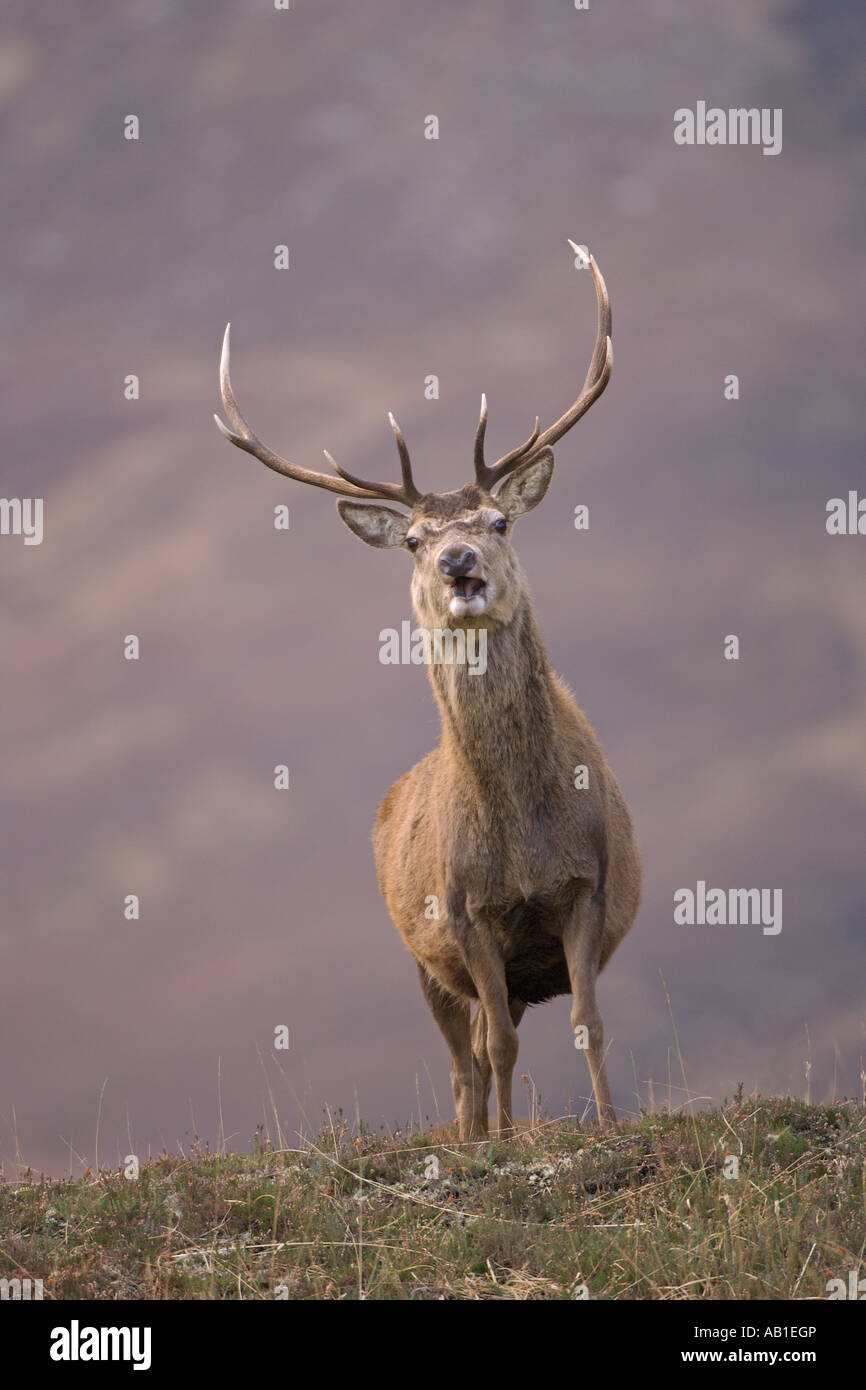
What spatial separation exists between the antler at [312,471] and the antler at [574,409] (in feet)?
1.65

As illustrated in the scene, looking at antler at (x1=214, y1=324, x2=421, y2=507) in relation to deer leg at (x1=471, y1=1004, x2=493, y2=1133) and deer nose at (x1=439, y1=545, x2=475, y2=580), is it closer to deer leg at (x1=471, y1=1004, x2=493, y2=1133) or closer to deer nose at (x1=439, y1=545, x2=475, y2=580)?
deer nose at (x1=439, y1=545, x2=475, y2=580)

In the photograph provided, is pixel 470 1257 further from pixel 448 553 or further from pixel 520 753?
pixel 448 553

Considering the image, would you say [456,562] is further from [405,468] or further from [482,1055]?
[482,1055]

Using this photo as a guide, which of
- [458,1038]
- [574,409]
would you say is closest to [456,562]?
[574,409]

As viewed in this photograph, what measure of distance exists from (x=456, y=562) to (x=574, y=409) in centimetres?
217

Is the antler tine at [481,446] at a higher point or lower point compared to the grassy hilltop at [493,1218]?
higher

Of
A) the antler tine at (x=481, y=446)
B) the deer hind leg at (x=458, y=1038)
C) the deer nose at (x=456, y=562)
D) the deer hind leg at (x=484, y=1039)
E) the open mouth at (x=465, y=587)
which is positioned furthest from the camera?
the deer hind leg at (x=458, y=1038)

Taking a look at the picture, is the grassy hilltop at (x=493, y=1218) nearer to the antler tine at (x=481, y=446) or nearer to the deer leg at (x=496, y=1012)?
the deer leg at (x=496, y=1012)

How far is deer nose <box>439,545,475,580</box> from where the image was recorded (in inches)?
→ 332

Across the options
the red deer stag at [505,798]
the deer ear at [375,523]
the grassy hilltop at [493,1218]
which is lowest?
the grassy hilltop at [493,1218]

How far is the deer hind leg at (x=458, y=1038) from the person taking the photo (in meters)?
10.2

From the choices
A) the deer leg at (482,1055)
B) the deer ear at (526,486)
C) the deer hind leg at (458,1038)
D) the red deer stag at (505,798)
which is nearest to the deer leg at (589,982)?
Answer: the red deer stag at (505,798)
